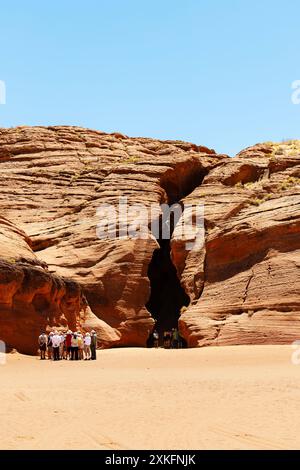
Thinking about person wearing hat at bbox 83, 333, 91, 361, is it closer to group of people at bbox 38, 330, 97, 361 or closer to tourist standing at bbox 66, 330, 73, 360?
group of people at bbox 38, 330, 97, 361

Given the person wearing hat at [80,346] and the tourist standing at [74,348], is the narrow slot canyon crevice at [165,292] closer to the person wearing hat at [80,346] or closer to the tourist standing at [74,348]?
the person wearing hat at [80,346]

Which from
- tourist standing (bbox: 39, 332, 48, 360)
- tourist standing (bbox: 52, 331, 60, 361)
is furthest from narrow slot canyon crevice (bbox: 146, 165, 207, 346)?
tourist standing (bbox: 52, 331, 60, 361)

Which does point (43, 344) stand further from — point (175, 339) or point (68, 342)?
point (175, 339)

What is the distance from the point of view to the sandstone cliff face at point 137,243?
30.5 m

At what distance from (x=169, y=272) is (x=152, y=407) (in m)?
37.0

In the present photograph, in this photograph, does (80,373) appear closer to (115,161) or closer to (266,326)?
(266,326)

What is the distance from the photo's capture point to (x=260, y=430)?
9.59 meters

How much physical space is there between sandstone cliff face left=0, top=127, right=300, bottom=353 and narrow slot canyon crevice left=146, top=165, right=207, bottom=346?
10cm

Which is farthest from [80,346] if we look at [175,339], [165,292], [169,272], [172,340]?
[165,292]

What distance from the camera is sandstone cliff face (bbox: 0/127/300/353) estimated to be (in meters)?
30.5

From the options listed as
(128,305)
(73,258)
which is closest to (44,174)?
(73,258)

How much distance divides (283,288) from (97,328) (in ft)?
34.2
